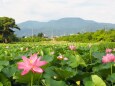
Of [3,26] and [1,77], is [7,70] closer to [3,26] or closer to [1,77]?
[1,77]

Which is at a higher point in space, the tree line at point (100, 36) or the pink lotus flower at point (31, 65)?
the pink lotus flower at point (31, 65)

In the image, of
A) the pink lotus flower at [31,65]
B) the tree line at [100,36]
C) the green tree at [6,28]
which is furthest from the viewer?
the green tree at [6,28]

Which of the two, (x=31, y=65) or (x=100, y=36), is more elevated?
(x=31, y=65)

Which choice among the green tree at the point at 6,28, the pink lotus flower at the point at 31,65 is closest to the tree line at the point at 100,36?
the green tree at the point at 6,28

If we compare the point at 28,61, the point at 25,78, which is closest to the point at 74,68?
the point at 25,78

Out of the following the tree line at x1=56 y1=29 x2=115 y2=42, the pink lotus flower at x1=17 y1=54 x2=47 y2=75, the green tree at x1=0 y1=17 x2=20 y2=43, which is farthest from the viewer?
the green tree at x1=0 y1=17 x2=20 y2=43

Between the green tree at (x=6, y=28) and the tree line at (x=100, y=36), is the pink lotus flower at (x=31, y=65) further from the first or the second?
the green tree at (x=6, y=28)

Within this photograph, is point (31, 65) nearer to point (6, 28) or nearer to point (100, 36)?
point (6, 28)

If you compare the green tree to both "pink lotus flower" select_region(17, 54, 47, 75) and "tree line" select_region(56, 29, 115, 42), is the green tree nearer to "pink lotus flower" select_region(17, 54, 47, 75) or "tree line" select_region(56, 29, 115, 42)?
"tree line" select_region(56, 29, 115, 42)

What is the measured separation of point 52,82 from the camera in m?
1.43

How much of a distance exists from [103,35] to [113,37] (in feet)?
9.45

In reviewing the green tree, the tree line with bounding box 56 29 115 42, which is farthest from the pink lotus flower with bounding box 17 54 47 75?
the green tree

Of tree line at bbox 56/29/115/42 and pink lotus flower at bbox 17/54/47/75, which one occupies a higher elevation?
pink lotus flower at bbox 17/54/47/75

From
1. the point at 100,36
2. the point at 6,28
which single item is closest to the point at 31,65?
the point at 6,28
